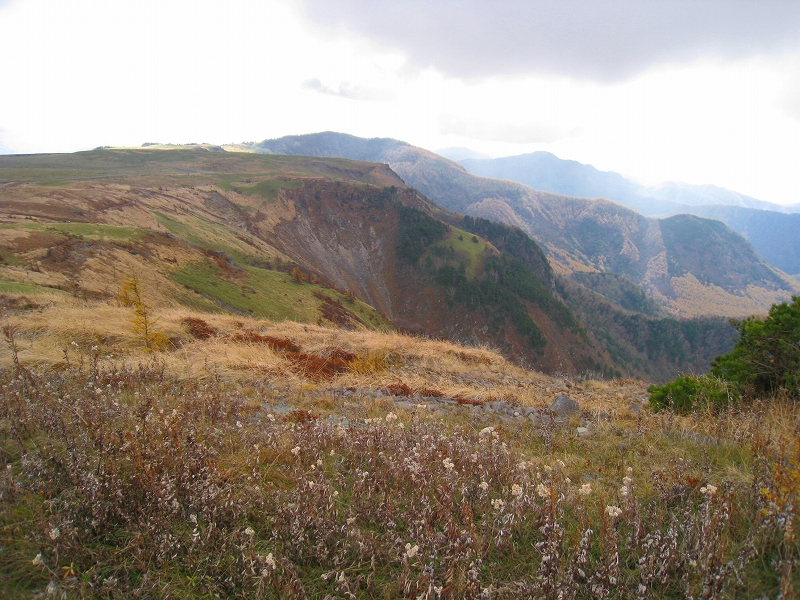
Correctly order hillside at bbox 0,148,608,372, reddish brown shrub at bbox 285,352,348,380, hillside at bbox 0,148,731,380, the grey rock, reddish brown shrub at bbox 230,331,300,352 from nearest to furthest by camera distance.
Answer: the grey rock
reddish brown shrub at bbox 285,352,348,380
reddish brown shrub at bbox 230,331,300,352
hillside at bbox 0,148,731,380
hillside at bbox 0,148,608,372

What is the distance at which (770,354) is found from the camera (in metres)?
7.41

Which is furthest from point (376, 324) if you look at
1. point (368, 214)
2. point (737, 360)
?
point (368, 214)

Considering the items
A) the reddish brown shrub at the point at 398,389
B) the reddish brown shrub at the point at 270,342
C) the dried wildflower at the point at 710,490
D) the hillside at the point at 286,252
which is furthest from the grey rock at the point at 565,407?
the hillside at the point at 286,252

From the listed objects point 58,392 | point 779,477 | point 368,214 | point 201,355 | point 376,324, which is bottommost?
point 376,324

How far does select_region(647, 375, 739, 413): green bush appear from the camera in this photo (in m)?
6.67

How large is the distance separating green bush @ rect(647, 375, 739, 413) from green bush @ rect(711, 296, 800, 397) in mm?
460

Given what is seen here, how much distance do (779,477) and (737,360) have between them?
6541 millimetres

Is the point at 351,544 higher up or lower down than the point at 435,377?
higher up

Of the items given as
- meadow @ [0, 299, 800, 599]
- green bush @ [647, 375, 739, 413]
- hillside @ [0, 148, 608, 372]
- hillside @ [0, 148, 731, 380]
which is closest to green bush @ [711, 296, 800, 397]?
green bush @ [647, 375, 739, 413]

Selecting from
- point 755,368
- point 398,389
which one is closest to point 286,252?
point 398,389

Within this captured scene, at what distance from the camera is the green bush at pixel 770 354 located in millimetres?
7012

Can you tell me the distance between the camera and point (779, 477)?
8.57ft

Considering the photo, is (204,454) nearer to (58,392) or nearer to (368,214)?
(58,392)

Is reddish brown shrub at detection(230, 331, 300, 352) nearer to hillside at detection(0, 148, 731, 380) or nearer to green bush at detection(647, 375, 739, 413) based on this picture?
hillside at detection(0, 148, 731, 380)
